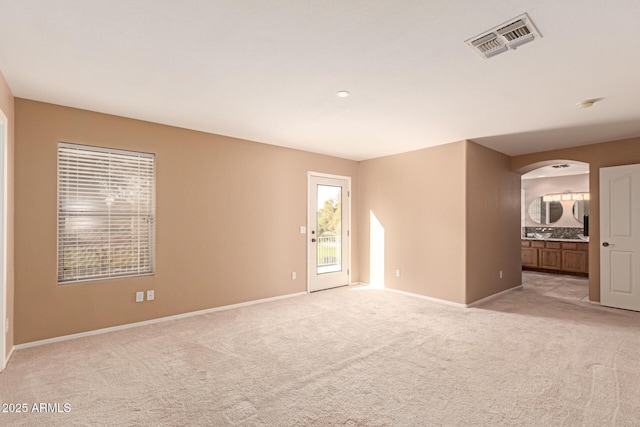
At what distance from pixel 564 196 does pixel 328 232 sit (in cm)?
673

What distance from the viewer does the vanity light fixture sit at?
8.13 meters

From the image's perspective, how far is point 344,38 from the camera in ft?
7.19

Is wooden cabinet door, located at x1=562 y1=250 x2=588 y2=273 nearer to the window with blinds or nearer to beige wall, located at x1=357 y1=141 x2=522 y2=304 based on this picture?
beige wall, located at x1=357 y1=141 x2=522 y2=304

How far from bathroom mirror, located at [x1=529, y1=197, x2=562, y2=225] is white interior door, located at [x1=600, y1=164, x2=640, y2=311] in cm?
404

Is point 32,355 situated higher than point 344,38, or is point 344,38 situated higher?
point 344,38

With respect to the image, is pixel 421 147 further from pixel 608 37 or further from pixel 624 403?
pixel 624 403

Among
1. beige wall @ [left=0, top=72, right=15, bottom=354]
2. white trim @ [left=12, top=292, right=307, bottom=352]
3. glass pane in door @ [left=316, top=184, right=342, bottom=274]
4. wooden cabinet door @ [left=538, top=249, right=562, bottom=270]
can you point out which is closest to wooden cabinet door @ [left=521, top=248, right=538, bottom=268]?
wooden cabinet door @ [left=538, top=249, right=562, bottom=270]

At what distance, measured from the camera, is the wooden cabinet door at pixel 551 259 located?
302 inches

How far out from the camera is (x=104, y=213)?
148 inches

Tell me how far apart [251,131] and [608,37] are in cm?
376

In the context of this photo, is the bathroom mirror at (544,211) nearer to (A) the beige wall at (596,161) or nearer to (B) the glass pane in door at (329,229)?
(A) the beige wall at (596,161)

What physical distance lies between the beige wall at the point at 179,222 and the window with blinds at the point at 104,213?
0.10 metres

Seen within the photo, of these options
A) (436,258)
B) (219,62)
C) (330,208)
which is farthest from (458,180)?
(219,62)

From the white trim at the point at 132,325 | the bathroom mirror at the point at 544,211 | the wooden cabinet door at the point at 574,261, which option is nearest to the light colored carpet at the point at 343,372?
the white trim at the point at 132,325
